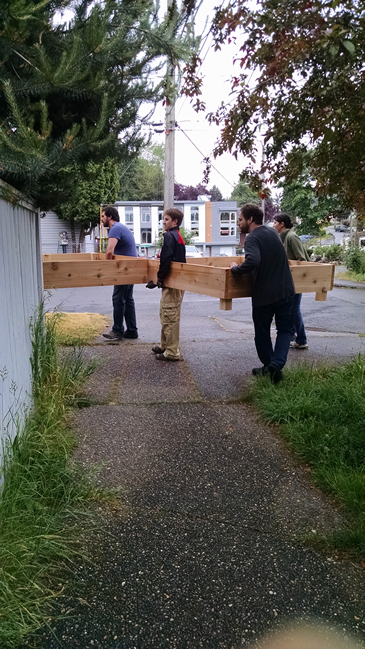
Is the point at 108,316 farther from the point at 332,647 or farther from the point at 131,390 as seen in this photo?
the point at 332,647

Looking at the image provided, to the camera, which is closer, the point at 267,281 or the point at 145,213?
the point at 267,281

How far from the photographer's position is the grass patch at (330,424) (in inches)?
119

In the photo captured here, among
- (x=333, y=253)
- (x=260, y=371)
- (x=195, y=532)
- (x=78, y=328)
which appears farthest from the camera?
(x=333, y=253)

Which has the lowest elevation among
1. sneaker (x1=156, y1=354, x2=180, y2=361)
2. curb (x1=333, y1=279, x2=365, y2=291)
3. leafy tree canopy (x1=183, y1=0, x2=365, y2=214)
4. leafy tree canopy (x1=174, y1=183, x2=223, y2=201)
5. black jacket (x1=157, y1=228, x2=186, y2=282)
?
curb (x1=333, y1=279, x2=365, y2=291)

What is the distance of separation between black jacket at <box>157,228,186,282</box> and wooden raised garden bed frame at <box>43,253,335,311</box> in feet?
0.27

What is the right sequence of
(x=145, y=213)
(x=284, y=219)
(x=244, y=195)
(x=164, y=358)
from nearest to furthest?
1. (x=164, y=358)
2. (x=284, y=219)
3. (x=145, y=213)
4. (x=244, y=195)

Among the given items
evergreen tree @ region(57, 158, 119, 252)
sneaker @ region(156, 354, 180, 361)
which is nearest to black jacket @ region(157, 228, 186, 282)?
sneaker @ region(156, 354, 180, 361)

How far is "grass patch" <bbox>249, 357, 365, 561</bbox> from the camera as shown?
302 cm

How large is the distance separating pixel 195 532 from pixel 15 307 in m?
1.75

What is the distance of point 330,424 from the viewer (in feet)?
13.2

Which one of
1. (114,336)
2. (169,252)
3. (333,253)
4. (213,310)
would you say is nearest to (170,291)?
(169,252)

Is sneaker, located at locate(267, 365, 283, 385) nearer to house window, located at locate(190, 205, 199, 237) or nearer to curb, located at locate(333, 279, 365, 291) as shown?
curb, located at locate(333, 279, 365, 291)

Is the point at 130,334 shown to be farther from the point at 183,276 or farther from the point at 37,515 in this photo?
the point at 37,515

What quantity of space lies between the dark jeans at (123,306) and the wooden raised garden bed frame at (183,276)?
3.27 ft
